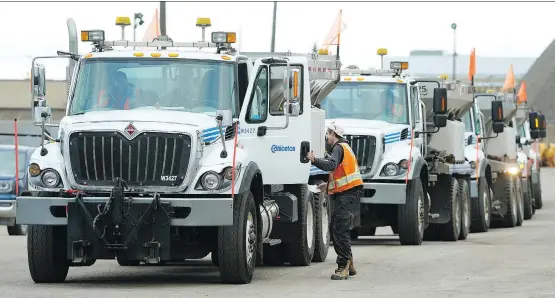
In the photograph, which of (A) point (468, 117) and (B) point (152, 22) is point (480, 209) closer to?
(A) point (468, 117)

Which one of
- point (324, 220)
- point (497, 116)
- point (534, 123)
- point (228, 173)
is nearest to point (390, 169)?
point (324, 220)

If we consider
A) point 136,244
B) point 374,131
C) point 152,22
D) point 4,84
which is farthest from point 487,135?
point 4,84

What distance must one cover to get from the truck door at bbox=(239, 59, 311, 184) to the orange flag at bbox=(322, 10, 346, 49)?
310 cm

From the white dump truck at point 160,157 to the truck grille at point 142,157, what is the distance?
0.03ft

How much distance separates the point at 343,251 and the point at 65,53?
3745mm

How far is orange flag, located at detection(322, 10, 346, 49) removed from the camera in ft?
67.3

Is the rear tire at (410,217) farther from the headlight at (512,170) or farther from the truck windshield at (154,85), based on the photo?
the headlight at (512,170)

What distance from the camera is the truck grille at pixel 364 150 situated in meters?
21.9

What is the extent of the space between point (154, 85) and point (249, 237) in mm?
1930

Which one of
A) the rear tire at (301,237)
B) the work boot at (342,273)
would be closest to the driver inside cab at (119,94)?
the work boot at (342,273)

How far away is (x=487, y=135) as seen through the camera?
102 ft

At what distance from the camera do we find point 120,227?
1437cm

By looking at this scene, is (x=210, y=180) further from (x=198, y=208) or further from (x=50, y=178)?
(x=50, y=178)

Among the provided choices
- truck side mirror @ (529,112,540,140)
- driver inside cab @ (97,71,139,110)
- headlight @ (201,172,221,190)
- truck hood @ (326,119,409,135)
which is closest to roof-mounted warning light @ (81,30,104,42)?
driver inside cab @ (97,71,139,110)
